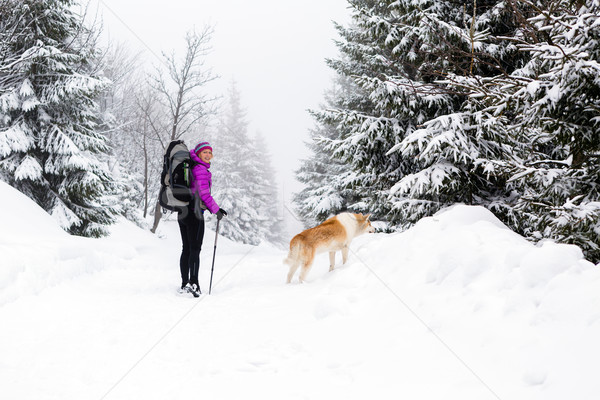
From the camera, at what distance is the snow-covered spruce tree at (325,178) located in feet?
36.7

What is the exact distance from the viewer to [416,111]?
25.0 ft

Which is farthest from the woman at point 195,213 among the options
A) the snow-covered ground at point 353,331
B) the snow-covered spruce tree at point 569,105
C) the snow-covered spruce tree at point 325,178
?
the snow-covered spruce tree at point 325,178

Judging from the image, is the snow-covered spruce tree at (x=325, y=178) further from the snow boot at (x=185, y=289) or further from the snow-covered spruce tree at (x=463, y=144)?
the snow boot at (x=185, y=289)

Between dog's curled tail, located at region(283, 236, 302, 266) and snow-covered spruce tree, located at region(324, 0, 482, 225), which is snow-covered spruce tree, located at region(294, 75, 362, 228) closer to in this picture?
snow-covered spruce tree, located at region(324, 0, 482, 225)

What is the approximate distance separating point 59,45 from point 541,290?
13.2m

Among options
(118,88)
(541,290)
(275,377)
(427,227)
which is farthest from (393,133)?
(118,88)

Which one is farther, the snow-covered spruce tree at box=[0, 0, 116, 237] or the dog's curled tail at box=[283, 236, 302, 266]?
the snow-covered spruce tree at box=[0, 0, 116, 237]

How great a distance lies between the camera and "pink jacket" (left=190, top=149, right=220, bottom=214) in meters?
5.01

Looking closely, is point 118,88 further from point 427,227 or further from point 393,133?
point 427,227

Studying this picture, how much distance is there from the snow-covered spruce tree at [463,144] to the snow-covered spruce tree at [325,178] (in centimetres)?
271

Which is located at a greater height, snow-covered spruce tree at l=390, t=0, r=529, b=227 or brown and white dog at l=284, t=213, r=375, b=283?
snow-covered spruce tree at l=390, t=0, r=529, b=227

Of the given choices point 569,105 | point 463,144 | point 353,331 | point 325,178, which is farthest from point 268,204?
point 353,331

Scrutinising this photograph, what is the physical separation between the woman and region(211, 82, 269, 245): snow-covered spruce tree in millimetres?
A: 21236

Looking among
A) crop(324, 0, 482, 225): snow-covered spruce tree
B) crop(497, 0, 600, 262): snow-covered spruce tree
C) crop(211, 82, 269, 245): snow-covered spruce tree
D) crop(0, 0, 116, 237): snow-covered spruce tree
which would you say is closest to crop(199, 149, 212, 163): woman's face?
crop(324, 0, 482, 225): snow-covered spruce tree
